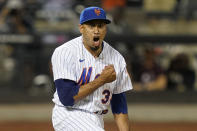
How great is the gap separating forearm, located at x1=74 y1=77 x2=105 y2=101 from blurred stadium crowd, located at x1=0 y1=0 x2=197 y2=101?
239 inches

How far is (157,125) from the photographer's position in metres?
9.70

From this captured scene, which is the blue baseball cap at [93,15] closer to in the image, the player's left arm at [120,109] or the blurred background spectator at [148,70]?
the player's left arm at [120,109]

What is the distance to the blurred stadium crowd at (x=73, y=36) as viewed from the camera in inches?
389

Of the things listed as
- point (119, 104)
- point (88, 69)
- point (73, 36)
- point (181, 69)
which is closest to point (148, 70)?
point (181, 69)

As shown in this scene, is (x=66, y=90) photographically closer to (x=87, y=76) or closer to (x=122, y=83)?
(x=87, y=76)

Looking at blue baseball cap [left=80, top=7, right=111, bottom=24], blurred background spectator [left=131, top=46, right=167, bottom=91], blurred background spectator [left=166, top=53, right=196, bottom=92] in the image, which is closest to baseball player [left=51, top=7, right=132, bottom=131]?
blue baseball cap [left=80, top=7, right=111, bottom=24]

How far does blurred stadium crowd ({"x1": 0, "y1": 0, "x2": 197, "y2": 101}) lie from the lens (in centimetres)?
988

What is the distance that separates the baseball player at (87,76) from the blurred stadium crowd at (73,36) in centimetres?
583

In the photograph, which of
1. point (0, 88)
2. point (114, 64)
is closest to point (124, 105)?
point (114, 64)

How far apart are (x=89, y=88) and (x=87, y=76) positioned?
0.49ft

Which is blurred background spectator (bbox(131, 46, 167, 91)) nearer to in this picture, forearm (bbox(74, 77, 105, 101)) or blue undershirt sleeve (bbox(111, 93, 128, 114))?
blue undershirt sleeve (bbox(111, 93, 128, 114))

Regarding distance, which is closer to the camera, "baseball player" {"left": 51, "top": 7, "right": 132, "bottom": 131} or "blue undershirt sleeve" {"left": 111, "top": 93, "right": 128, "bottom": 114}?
"baseball player" {"left": 51, "top": 7, "right": 132, "bottom": 131}

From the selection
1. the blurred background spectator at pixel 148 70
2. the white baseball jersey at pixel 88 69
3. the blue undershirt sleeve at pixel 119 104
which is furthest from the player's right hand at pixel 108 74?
the blurred background spectator at pixel 148 70

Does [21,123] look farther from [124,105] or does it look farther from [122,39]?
[124,105]
